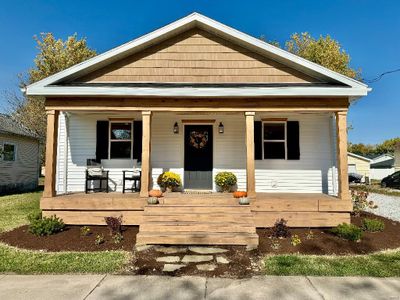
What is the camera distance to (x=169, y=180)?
9734 millimetres

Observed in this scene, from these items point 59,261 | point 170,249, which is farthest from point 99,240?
point 170,249

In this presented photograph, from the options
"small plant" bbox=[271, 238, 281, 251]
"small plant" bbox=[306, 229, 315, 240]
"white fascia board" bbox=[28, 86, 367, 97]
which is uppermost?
"white fascia board" bbox=[28, 86, 367, 97]

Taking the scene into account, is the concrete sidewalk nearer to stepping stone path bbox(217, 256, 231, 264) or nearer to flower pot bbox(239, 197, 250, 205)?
stepping stone path bbox(217, 256, 231, 264)

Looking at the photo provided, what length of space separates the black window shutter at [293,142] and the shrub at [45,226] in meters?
7.73

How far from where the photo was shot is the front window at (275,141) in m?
10.6

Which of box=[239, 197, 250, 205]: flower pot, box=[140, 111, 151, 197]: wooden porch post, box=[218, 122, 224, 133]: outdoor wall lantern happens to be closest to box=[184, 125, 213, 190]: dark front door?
box=[218, 122, 224, 133]: outdoor wall lantern

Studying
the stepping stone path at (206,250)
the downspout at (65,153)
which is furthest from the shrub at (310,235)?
the downspout at (65,153)

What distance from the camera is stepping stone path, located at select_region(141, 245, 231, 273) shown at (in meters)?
5.46

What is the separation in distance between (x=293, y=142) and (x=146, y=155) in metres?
5.38

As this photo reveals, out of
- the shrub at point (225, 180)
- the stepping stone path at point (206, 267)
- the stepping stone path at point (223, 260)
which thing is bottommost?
the stepping stone path at point (206, 267)

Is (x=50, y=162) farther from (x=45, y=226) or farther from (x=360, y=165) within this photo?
(x=360, y=165)

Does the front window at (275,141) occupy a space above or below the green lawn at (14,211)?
above

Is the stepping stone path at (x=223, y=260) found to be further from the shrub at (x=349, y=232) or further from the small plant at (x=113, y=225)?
the shrub at (x=349, y=232)

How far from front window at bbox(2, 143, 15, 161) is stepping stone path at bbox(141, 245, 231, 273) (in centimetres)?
1461
